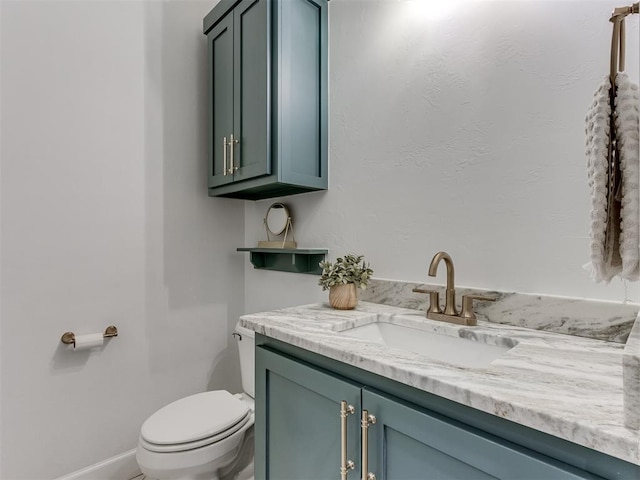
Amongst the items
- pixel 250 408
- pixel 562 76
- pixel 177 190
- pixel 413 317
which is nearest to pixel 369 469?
pixel 413 317

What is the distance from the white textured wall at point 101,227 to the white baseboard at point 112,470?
3 centimetres

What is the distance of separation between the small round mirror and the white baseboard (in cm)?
129

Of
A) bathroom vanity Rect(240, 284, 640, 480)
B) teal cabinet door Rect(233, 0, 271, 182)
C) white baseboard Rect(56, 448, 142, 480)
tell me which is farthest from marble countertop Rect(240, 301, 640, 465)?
white baseboard Rect(56, 448, 142, 480)

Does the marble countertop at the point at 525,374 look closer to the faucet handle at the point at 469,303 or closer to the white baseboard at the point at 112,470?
the faucet handle at the point at 469,303

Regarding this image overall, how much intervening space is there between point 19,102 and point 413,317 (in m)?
1.75

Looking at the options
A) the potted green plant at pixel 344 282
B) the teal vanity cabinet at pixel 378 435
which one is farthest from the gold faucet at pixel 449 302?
the teal vanity cabinet at pixel 378 435

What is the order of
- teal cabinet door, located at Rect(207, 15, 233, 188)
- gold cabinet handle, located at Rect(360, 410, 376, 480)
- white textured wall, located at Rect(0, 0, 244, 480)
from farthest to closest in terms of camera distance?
1. teal cabinet door, located at Rect(207, 15, 233, 188)
2. white textured wall, located at Rect(0, 0, 244, 480)
3. gold cabinet handle, located at Rect(360, 410, 376, 480)

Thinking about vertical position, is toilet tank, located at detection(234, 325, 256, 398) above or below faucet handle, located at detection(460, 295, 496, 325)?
below

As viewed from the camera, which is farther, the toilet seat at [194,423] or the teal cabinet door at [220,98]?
Result: the teal cabinet door at [220,98]

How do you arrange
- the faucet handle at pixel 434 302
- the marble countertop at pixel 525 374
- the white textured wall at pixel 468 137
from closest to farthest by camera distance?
the marble countertop at pixel 525 374 → the white textured wall at pixel 468 137 → the faucet handle at pixel 434 302

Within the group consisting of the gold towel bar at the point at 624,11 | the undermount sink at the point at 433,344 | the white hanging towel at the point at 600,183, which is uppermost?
the gold towel bar at the point at 624,11

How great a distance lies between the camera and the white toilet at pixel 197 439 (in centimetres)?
118

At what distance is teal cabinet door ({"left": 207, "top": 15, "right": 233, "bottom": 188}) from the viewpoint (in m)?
1.64

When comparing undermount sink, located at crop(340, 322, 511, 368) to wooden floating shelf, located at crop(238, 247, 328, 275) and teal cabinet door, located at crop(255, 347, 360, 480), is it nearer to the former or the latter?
teal cabinet door, located at crop(255, 347, 360, 480)
